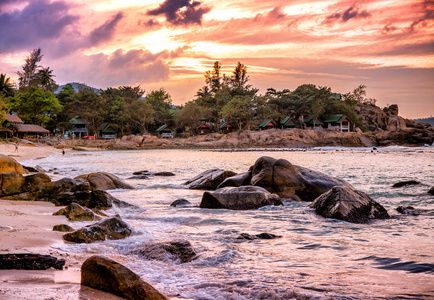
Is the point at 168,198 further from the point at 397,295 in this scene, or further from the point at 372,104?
the point at 372,104

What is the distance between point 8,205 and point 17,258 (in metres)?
5.22

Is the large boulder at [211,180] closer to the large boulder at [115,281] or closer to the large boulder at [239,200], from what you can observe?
the large boulder at [239,200]

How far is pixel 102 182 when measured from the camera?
13867 millimetres

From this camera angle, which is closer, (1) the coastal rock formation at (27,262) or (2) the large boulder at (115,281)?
(2) the large boulder at (115,281)

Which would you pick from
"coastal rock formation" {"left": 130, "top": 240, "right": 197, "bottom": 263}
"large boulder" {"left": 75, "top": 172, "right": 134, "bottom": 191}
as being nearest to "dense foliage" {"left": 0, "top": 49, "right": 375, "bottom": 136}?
"large boulder" {"left": 75, "top": 172, "right": 134, "bottom": 191}

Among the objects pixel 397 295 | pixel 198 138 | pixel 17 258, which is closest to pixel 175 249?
pixel 17 258

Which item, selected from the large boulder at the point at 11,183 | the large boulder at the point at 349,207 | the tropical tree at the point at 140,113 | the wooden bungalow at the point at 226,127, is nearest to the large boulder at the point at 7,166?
the large boulder at the point at 11,183

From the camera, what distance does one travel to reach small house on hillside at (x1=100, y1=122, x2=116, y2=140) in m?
85.1

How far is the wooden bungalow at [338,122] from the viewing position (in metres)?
80.9

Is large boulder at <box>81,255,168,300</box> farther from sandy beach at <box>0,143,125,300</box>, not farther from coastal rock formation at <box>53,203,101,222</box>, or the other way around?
coastal rock formation at <box>53,203,101,222</box>

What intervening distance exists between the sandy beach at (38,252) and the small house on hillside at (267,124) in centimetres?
7413

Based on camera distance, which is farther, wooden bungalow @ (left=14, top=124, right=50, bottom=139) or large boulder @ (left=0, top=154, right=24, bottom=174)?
wooden bungalow @ (left=14, top=124, right=50, bottom=139)

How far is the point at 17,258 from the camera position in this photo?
13.2 feet

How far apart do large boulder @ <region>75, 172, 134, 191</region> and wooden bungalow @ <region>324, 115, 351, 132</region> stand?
73643 millimetres
